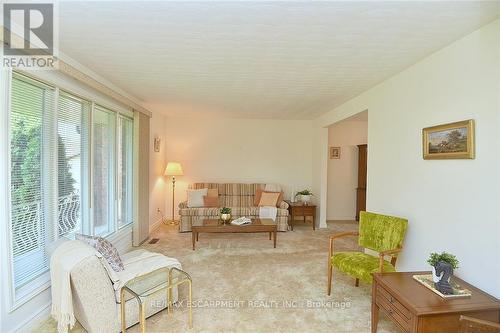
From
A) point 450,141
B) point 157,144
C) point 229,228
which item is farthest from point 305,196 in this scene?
point 450,141

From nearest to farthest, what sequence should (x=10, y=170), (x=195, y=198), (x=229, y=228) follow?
1. (x=10, y=170)
2. (x=229, y=228)
3. (x=195, y=198)

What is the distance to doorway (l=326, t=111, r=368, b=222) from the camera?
6016 mm

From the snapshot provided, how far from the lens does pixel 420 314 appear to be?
1.54 metres

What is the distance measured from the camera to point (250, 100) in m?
4.21

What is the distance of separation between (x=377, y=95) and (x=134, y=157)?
3818 millimetres

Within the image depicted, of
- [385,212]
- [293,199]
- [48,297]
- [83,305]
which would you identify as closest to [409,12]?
[385,212]

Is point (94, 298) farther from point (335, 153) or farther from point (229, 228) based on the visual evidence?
point (335, 153)

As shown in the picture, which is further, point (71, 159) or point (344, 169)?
point (344, 169)

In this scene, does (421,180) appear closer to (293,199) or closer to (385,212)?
(385,212)

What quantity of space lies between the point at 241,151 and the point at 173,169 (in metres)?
1.65

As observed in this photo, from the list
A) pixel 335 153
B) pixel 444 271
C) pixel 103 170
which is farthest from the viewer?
pixel 335 153

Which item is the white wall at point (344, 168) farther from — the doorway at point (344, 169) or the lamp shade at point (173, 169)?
the lamp shade at point (173, 169)

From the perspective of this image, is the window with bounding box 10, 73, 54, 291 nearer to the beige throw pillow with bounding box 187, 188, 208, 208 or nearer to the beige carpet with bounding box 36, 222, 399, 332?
the beige carpet with bounding box 36, 222, 399, 332

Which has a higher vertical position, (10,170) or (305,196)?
(10,170)
